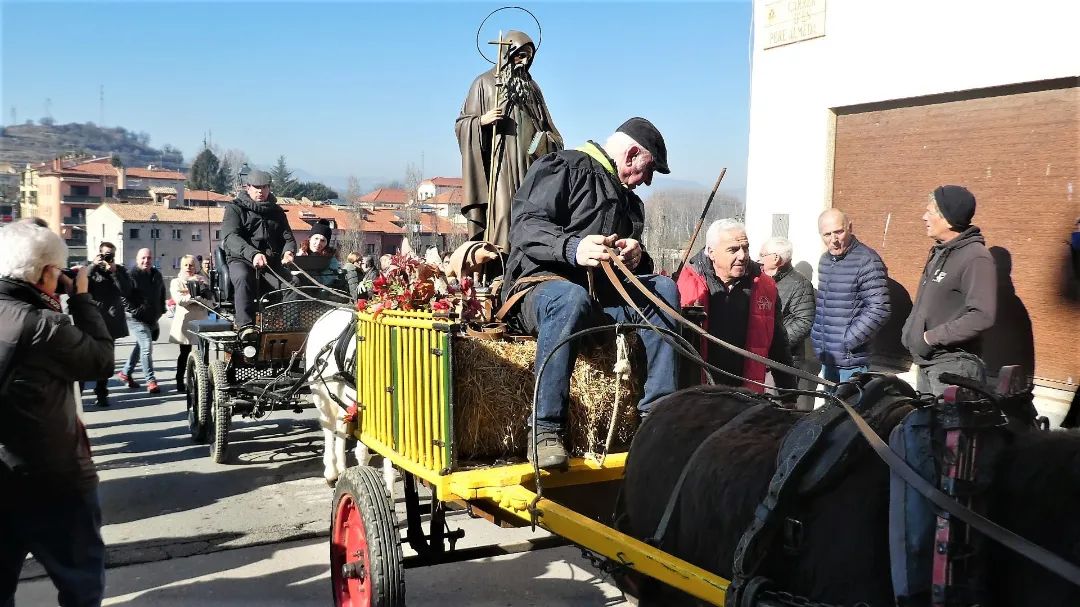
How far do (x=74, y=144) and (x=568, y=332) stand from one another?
13653cm

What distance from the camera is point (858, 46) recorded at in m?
8.12

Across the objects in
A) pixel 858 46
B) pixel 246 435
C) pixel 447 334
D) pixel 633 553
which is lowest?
pixel 246 435

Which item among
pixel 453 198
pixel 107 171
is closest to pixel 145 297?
pixel 453 198

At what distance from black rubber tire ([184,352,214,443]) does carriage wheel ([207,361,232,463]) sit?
413 millimetres

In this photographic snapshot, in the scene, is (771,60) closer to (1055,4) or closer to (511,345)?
(1055,4)

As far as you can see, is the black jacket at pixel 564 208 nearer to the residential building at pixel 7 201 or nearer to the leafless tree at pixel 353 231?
the residential building at pixel 7 201

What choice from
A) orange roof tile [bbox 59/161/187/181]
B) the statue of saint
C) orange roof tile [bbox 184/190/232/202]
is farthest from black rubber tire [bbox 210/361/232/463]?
orange roof tile [bbox 59/161/187/181]

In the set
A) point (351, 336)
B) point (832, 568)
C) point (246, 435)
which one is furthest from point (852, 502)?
point (246, 435)

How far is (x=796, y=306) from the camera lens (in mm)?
6766

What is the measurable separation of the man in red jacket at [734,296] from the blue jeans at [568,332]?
1054mm

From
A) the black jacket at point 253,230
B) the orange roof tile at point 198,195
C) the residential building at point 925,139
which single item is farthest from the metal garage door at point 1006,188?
the orange roof tile at point 198,195

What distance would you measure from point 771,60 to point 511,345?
6.10 metres

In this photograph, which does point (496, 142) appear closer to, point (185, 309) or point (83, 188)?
point (185, 309)

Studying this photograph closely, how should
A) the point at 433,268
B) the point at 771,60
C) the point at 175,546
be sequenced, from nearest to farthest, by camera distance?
the point at 433,268 → the point at 175,546 → the point at 771,60
